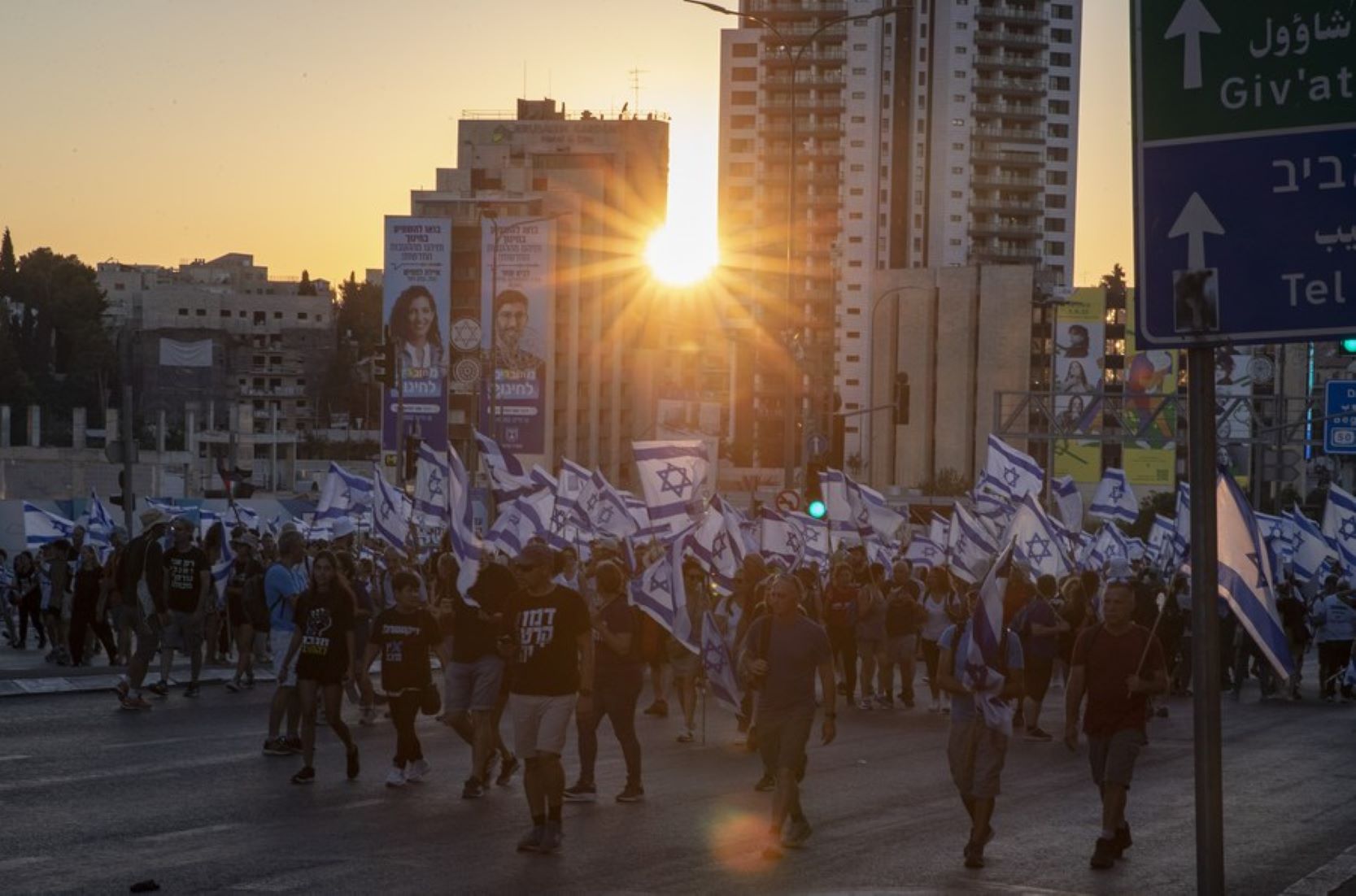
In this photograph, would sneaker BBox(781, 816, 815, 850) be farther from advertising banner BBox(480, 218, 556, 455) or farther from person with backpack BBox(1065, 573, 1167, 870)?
advertising banner BBox(480, 218, 556, 455)

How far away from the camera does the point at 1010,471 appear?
38625mm

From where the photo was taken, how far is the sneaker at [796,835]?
41.0ft

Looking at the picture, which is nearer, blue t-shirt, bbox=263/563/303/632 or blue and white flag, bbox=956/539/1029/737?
blue and white flag, bbox=956/539/1029/737

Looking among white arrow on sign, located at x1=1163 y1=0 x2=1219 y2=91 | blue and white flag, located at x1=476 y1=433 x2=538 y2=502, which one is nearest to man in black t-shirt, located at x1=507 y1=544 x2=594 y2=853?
white arrow on sign, located at x1=1163 y1=0 x2=1219 y2=91

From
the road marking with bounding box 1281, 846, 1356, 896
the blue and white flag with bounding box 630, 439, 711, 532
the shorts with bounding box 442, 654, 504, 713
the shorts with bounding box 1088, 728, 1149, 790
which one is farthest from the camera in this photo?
the blue and white flag with bounding box 630, 439, 711, 532

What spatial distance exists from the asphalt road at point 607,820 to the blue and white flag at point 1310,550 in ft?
47.1

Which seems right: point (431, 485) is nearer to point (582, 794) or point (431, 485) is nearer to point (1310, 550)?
point (1310, 550)

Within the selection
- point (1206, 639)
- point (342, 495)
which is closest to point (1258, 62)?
point (1206, 639)

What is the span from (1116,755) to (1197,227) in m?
6.58

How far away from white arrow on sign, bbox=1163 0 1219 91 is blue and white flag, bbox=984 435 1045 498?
32048 mm

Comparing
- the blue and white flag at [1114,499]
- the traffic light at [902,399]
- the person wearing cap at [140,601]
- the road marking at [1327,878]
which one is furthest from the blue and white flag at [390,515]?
the road marking at [1327,878]

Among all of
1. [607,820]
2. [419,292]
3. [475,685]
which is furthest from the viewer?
[419,292]

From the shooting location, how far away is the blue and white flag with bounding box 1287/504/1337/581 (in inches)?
1326

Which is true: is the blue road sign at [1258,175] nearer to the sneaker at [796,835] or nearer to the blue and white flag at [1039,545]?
the sneaker at [796,835]
